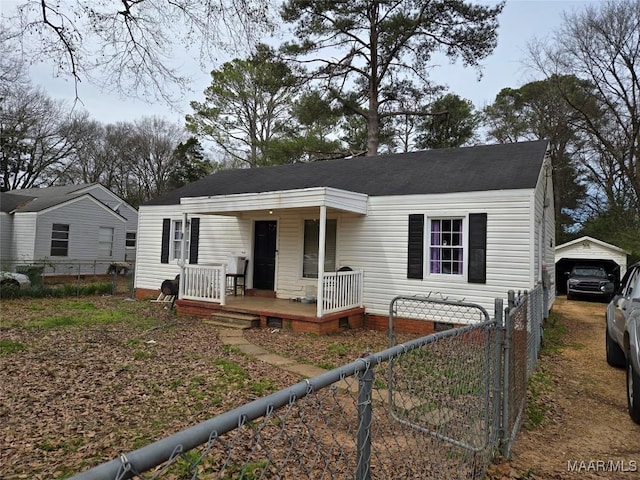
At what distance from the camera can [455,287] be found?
8.33 meters

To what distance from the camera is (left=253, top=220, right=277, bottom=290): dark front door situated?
11.0 metres

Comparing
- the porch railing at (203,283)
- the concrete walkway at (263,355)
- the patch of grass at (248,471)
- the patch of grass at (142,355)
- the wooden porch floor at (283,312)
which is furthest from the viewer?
the porch railing at (203,283)

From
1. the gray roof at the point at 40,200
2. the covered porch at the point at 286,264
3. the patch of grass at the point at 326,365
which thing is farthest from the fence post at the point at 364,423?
the gray roof at the point at 40,200

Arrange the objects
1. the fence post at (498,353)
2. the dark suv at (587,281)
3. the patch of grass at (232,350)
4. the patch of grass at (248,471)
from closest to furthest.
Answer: the patch of grass at (248,471) → the fence post at (498,353) → the patch of grass at (232,350) → the dark suv at (587,281)

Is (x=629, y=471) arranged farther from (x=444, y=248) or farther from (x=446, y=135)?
(x=446, y=135)

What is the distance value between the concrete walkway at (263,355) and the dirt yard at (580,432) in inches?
108

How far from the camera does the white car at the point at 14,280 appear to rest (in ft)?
40.8

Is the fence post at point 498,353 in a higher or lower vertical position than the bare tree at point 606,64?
lower

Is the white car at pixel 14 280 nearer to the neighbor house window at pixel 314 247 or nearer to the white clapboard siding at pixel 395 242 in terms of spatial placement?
the white clapboard siding at pixel 395 242

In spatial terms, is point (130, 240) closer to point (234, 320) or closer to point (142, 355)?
point (234, 320)

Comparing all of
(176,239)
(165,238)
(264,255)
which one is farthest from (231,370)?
(165,238)

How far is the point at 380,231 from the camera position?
30.3 feet

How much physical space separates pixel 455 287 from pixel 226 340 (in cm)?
474

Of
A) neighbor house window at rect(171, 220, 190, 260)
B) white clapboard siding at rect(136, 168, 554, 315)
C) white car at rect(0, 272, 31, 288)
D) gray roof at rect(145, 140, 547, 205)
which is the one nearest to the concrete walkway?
white clapboard siding at rect(136, 168, 554, 315)
